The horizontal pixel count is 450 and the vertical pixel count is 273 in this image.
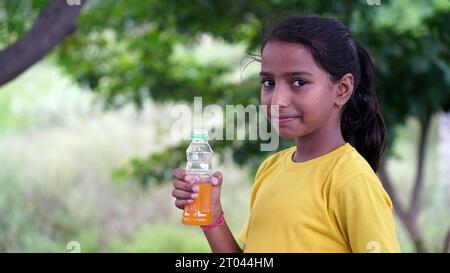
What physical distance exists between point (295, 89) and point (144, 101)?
3523mm

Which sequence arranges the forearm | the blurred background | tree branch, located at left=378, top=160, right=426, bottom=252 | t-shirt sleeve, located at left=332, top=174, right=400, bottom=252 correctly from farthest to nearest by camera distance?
tree branch, located at left=378, top=160, right=426, bottom=252 < the blurred background < the forearm < t-shirt sleeve, located at left=332, top=174, right=400, bottom=252

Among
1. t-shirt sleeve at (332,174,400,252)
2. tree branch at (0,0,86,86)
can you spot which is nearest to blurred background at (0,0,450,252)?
tree branch at (0,0,86,86)

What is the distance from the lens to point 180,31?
15.3 feet

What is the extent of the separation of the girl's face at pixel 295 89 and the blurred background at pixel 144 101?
0.46 metres

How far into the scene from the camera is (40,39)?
10.2 feet

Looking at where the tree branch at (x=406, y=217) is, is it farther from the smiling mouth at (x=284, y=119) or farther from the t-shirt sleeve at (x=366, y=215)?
the t-shirt sleeve at (x=366, y=215)

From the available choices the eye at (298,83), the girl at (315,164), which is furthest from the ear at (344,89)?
the eye at (298,83)

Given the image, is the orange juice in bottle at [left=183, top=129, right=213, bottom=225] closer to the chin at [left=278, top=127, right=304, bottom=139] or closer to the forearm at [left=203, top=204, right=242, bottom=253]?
the forearm at [left=203, top=204, right=242, bottom=253]

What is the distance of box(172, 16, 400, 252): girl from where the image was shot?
154 cm

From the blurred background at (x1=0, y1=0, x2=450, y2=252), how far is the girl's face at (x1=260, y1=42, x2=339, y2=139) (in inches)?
18.3

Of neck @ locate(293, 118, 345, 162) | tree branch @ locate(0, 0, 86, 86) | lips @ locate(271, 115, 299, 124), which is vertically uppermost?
tree branch @ locate(0, 0, 86, 86)

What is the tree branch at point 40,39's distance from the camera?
3039 mm
